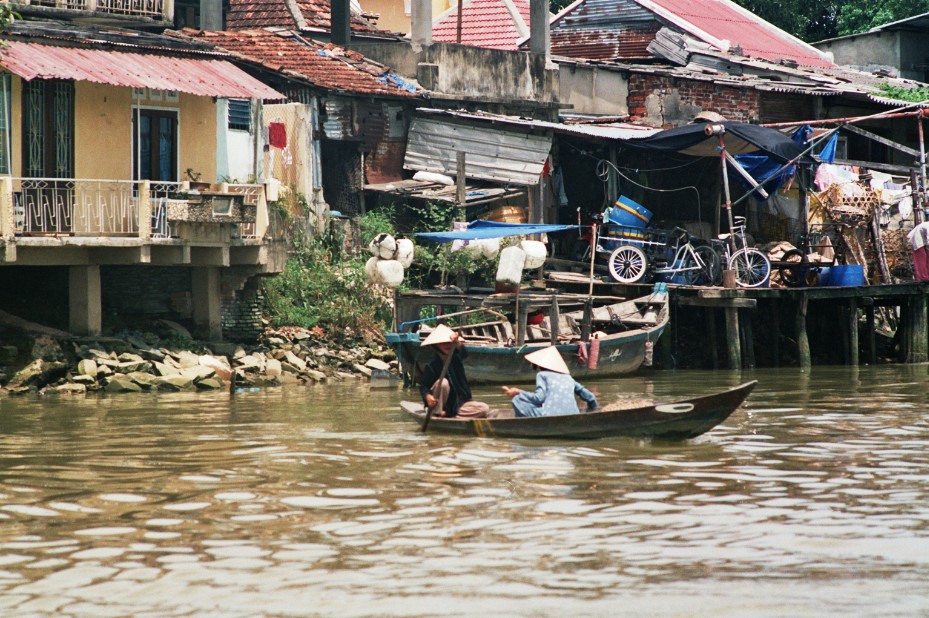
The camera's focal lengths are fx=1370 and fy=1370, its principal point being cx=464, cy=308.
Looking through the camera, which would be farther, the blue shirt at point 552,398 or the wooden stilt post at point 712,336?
the wooden stilt post at point 712,336

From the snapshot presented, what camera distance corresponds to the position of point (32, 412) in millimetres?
16984

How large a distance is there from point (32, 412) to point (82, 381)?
2.01 m

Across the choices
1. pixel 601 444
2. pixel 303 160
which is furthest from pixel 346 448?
pixel 303 160

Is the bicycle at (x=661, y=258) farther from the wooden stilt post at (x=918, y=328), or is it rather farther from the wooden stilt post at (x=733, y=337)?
the wooden stilt post at (x=918, y=328)

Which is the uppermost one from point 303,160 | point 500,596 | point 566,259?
point 303,160

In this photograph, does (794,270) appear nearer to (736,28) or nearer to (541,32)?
(541,32)

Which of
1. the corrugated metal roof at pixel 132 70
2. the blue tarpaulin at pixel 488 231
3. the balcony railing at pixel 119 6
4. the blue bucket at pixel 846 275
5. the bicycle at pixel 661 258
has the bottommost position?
the blue bucket at pixel 846 275

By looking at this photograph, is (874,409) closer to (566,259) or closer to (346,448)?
(346,448)

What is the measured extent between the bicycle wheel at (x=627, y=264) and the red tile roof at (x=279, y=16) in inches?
346

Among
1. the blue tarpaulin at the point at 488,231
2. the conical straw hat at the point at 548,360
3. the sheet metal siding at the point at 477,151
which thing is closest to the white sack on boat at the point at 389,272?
the blue tarpaulin at the point at 488,231

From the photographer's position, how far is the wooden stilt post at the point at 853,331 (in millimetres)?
24500

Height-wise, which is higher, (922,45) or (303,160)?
(922,45)

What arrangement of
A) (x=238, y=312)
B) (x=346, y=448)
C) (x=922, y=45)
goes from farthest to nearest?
(x=922, y=45) → (x=238, y=312) → (x=346, y=448)

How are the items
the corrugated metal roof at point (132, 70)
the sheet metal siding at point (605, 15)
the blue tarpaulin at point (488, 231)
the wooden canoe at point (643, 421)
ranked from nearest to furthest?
the wooden canoe at point (643, 421), the corrugated metal roof at point (132, 70), the blue tarpaulin at point (488, 231), the sheet metal siding at point (605, 15)
